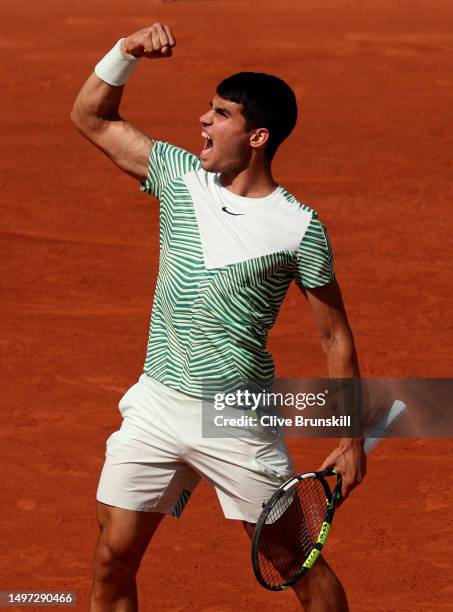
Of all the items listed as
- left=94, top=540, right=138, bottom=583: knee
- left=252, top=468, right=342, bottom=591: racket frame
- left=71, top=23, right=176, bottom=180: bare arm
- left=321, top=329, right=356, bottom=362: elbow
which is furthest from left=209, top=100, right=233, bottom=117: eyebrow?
left=94, top=540, right=138, bottom=583: knee

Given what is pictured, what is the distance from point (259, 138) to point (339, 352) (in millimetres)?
939

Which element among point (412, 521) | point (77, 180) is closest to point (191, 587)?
point (412, 521)

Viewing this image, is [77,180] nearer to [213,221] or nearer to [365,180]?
[365,180]

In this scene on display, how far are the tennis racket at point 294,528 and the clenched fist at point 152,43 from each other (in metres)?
1.79

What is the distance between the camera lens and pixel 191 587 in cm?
704

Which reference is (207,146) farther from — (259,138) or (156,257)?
(156,257)

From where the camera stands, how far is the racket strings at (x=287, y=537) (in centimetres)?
555

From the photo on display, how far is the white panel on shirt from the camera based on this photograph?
5.45 meters

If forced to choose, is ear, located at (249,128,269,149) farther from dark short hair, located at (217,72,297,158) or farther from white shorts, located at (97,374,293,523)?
white shorts, located at (97,374,293,523)

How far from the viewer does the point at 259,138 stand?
18.3ft

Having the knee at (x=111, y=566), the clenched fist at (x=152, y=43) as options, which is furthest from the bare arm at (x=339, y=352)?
the clenched fist at (x=152, y=43)

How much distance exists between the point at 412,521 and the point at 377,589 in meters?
0.72

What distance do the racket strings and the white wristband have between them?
1857 millimetres

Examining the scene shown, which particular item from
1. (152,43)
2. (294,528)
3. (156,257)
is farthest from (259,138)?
(156,257)
